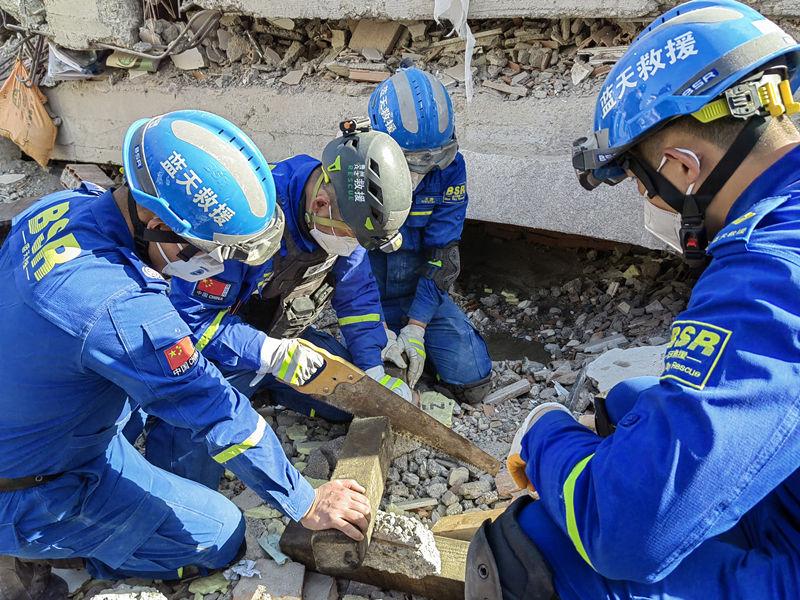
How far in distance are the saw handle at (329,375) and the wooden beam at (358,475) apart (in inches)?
10.0

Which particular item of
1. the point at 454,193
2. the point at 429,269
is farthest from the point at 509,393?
the point at 454,193

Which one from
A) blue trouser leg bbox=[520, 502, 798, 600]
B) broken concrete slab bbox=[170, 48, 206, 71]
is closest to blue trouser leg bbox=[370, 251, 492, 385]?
blue trouser leg bbox=[520, 502, 798, 600]

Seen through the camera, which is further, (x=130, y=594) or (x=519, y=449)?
(x=130, y=594)

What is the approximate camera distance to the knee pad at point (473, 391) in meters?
4.48

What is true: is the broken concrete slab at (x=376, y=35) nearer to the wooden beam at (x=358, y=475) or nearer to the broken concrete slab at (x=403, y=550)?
the wooden beam at (x=358, y=475)

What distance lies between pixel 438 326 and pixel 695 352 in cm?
318

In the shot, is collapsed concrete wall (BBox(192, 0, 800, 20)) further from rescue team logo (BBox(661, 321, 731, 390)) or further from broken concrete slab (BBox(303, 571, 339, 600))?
broken concrete slab (BBox(303, 571, 339, 600))

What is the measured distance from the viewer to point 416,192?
179 inches

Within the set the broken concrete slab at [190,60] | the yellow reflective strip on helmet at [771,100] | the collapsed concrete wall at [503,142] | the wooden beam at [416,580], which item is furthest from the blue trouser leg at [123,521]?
the broken concrete slab at [190,60]

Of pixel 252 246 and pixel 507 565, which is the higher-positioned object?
pixel 252 246

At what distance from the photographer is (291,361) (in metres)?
3.38

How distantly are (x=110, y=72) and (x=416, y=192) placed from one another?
476cm

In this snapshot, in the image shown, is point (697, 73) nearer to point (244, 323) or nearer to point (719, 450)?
point (719, 450)

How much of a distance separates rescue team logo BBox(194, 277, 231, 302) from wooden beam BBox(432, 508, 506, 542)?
63.0 inches
